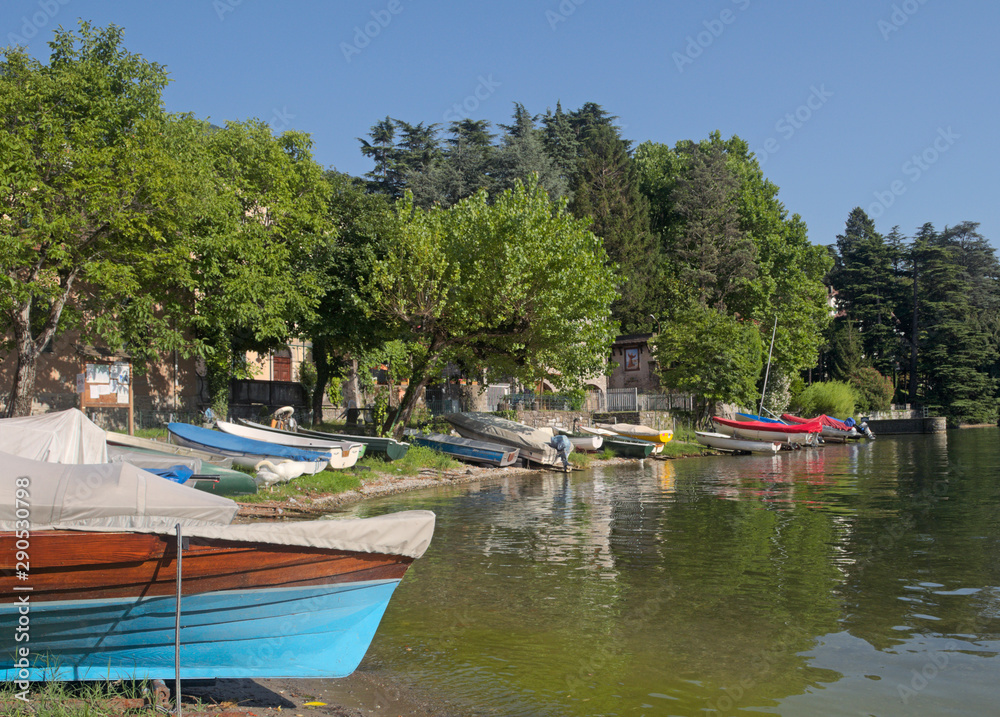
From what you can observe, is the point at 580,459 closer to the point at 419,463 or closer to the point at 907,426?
the point at 419,463

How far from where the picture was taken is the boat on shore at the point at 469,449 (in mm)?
30875

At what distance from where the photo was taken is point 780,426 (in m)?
45.5

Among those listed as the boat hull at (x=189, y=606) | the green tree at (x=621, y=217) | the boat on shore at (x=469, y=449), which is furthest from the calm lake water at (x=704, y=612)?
the green tree at (x=621, y=217)

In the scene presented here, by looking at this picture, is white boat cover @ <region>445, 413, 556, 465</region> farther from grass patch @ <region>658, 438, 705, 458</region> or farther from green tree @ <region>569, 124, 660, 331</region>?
green tree @ <region>569, 124, 660, 331</region>

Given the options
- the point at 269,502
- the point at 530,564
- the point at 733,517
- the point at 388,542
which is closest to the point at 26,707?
the point at 388,542

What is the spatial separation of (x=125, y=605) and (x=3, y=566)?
0.91m

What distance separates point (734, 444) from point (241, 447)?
98.0ft

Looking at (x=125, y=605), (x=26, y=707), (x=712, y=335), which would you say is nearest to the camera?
(x=26, y=707)

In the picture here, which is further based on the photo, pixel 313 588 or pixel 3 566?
pixel 313 588

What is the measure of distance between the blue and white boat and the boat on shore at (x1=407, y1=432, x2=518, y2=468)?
9776 mm

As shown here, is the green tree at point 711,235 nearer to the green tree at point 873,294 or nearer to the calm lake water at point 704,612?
the green tree at point 873,294

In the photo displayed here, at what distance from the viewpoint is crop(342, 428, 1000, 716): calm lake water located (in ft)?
22.6

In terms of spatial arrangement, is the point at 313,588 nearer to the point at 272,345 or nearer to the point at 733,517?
the point at 733,517

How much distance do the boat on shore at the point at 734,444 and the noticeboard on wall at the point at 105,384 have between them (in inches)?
1253
